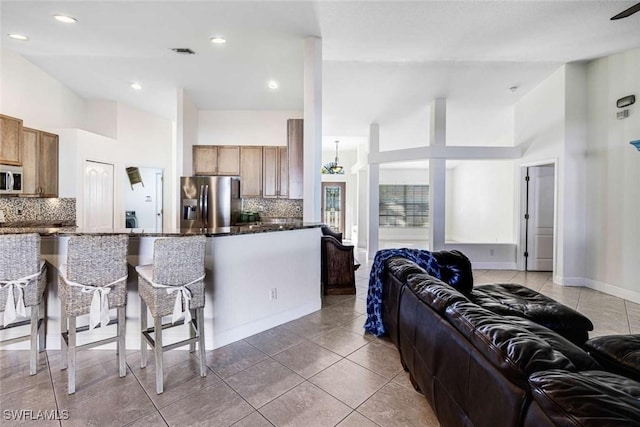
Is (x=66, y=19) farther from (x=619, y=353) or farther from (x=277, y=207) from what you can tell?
(x=619, y=353)

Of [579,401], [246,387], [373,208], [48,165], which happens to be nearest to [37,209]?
[48,165]

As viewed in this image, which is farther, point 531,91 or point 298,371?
point 531,91

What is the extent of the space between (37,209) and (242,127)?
365cm

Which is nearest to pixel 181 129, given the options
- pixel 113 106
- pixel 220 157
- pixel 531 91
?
pixel 220 157

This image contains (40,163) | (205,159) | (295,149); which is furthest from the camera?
(205,159)

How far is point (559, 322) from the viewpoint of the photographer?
7.75ft

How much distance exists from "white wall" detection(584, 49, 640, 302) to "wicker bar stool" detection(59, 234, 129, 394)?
19.9 ft

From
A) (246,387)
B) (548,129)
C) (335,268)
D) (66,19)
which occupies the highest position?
(66,19)

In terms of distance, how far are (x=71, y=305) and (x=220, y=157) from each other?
4.09 metres

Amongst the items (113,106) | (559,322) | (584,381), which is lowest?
(559,322)

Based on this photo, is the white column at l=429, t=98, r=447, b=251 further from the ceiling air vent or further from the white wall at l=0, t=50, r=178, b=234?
the white wall at l=0, t=50, r=178, b=234

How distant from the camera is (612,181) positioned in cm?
444

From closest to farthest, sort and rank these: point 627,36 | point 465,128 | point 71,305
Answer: point 71,305 → point 627,36 → point 465,128

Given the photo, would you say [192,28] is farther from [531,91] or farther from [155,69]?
[531,91]
